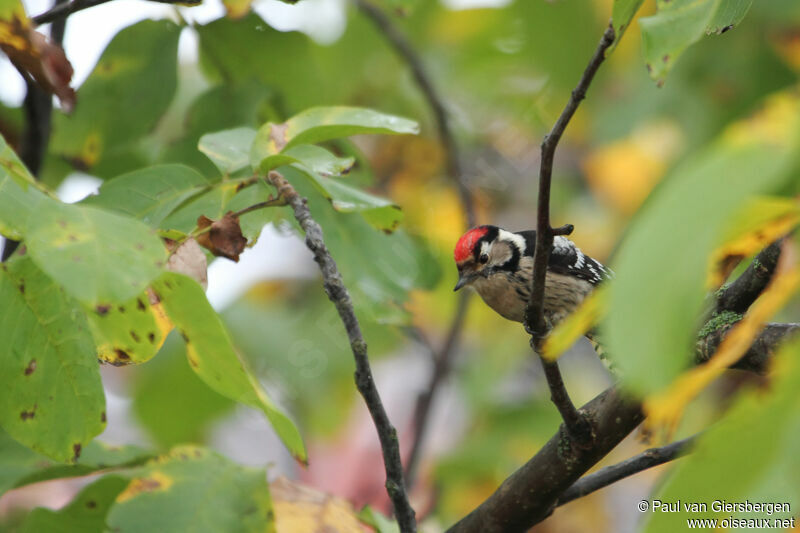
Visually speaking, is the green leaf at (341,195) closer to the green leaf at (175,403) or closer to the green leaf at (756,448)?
the green leaf at (756,448)

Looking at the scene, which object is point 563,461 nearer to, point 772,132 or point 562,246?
point 772,132

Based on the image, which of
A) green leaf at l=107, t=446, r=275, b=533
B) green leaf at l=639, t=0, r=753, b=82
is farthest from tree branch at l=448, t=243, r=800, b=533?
green leaf at l=639, t=0, r=753, b=82

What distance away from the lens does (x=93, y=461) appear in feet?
5.49

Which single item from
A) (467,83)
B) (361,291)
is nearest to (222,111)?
(361,291)

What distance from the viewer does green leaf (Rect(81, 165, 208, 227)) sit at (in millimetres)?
1613

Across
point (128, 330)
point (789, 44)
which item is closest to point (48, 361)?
point (128, 330)

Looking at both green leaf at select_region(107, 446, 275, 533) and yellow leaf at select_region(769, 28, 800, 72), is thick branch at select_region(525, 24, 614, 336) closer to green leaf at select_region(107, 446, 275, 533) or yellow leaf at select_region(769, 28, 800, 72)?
green leaf at select_region(107, 446, 275, 533)

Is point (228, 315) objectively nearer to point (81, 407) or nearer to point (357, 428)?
point (357, 428)

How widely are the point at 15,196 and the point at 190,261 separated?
0.25 metres

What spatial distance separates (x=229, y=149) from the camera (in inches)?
64.5

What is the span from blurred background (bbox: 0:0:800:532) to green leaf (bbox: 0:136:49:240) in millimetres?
716

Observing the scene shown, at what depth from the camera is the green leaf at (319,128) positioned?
4.88 ft

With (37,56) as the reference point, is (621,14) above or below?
above

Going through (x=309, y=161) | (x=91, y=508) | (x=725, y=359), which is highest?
(x=725, y=359)
